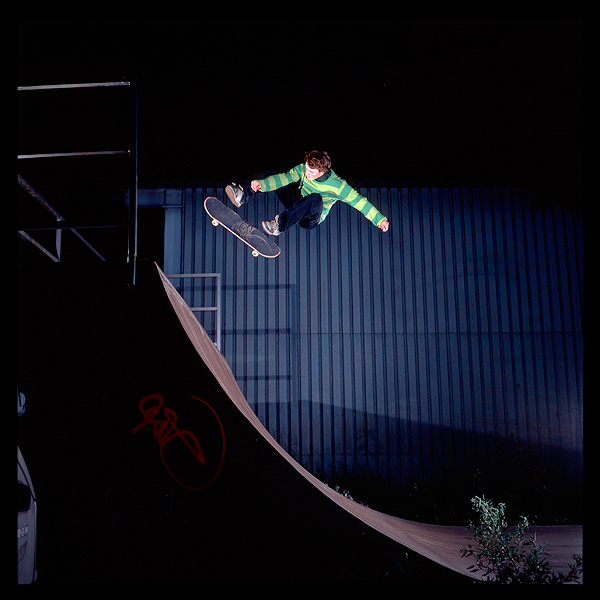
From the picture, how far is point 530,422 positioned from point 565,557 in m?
3.03

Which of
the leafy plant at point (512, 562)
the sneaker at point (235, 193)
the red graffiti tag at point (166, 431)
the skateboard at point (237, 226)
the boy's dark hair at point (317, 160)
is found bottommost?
the leafy plant at point (512, 562)

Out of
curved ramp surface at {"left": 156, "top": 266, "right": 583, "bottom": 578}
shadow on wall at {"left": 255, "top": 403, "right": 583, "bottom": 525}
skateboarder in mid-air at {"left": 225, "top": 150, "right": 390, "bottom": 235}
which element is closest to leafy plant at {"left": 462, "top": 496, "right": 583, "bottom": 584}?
curved ramp surface at {"left": 156, "top": 266, "right": 583, "bottom": 578}

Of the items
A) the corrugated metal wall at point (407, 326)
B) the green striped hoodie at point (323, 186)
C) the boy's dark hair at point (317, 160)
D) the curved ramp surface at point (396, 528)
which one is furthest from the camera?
the corrugated metal wall at point (407, 326)

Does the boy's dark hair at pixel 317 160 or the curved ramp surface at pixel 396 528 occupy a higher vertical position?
the boy's dark hair at pixel 317 160

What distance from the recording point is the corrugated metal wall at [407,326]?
6.07m

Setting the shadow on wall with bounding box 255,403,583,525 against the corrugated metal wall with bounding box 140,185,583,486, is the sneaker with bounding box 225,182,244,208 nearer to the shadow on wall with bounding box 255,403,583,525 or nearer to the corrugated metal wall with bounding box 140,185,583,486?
the corrugated metal wall with bounding box 140,185,583,486

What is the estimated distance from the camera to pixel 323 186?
13.2ft

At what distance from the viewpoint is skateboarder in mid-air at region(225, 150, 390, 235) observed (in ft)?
12.8

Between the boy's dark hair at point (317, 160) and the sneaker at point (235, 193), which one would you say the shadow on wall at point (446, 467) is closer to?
the sneaker at point (235, 193)

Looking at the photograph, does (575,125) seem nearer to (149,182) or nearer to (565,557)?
(565,557)

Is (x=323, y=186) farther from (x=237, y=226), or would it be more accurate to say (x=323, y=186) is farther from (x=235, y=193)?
(x=237, y=226)

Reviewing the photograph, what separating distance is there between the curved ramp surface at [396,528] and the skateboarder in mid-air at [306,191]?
3.83 ft

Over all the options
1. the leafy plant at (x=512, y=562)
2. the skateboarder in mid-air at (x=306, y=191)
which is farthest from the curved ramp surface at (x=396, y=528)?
the skateboarder in mid-air at (x=306, y=191)

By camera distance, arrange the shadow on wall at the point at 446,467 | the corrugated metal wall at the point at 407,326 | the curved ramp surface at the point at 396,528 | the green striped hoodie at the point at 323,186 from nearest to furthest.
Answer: the curved ramp surface at the point at 396,528 → the green striped hoodie at the point at 323,186 → the shadow on wall at the point at 446,467 → the corrugated metal wall at the point at 407,326
